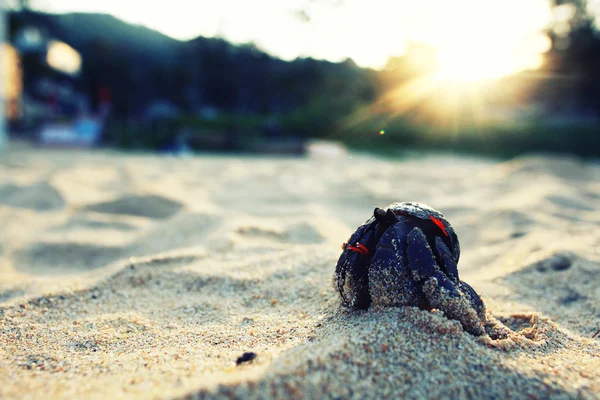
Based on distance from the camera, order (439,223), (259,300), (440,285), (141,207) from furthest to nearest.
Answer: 1. (141,207)
2. (259,300)
3. (439,223)
4. (440,285)

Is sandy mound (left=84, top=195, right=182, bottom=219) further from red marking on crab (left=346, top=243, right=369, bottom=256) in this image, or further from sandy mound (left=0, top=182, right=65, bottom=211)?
red marking on crab (left=346, top=243, right=369, bottom=256)

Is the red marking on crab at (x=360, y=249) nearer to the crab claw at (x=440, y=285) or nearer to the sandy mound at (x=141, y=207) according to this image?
the crab claw at (x=440, y=285)

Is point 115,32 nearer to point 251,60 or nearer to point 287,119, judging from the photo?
point 251,60

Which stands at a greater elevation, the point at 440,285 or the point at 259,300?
the point at 440,285

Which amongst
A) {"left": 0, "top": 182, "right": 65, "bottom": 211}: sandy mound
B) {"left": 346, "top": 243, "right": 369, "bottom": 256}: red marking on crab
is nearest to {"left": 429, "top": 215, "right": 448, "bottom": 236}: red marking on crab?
{"left": 346, "top": 243, "right": 369, "bottom": 256}: red marking on crab

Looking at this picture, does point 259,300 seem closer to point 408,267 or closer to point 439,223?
point 408,267

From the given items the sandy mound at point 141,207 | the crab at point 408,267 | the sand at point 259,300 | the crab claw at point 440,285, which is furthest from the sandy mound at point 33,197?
the crab claw at point 440,285

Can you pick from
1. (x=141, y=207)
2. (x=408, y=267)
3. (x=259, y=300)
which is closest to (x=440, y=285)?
(x=408, y=267)
